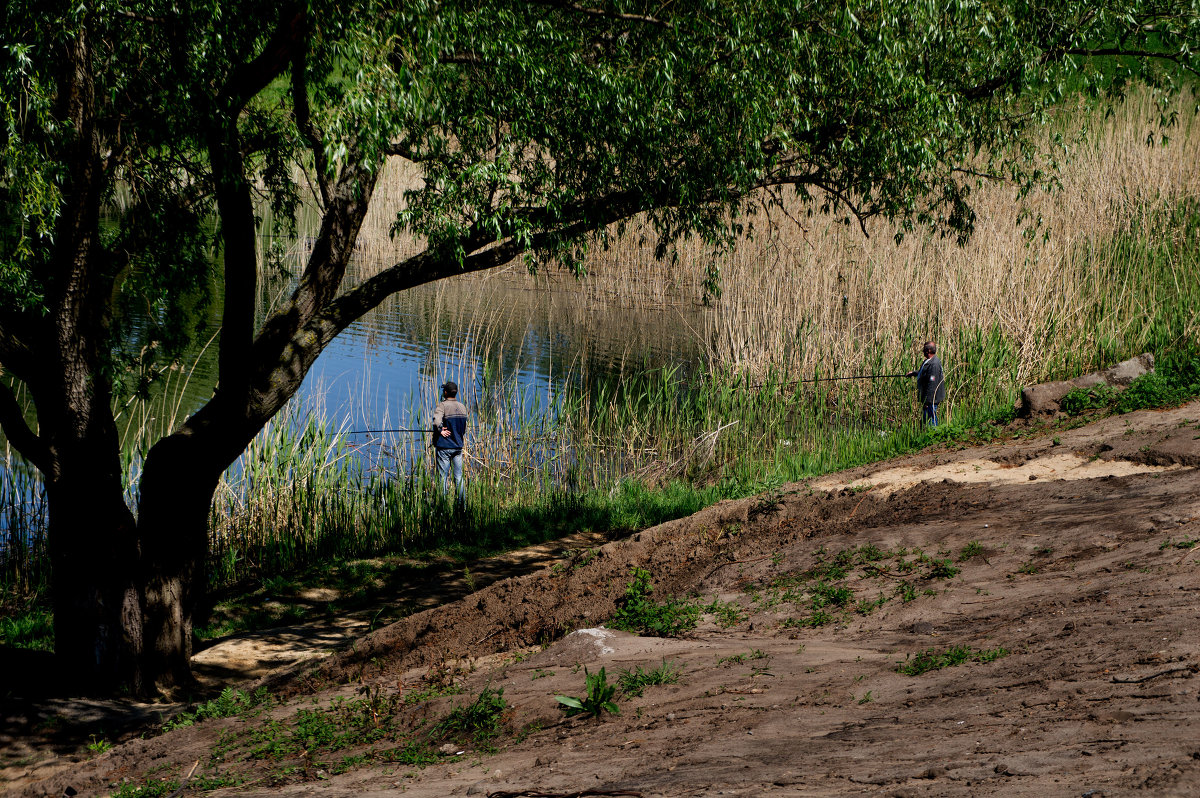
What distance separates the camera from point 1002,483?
26.7 ft

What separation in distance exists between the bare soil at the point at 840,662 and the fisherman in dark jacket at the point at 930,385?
3186 millimetres

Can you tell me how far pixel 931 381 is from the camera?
12055mm

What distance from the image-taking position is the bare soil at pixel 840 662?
328cm

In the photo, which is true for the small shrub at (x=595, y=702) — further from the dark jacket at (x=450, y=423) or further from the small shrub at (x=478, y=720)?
the dark jacket at (x=450, y=423)

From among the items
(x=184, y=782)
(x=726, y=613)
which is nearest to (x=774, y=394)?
(x=726, y=613)

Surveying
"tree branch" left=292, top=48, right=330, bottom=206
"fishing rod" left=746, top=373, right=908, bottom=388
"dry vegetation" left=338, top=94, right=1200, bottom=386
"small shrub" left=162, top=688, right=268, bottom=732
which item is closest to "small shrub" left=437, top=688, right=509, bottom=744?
"small shrub" left=162, top=688, right=268, bottom=732

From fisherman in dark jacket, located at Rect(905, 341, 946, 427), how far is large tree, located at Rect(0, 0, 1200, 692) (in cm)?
432

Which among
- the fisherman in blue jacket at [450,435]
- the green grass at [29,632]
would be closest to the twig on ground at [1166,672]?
the green grass at [29,632]

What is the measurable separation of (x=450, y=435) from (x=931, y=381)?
240 inches

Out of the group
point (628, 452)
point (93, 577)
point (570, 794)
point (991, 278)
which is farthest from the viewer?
point (991, 278)

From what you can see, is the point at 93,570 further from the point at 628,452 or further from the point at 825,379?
the point at 825,379

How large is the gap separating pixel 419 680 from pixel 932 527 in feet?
12.6

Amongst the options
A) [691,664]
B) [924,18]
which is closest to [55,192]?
[691,664]

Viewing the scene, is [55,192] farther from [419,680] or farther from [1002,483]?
[1002,483]
